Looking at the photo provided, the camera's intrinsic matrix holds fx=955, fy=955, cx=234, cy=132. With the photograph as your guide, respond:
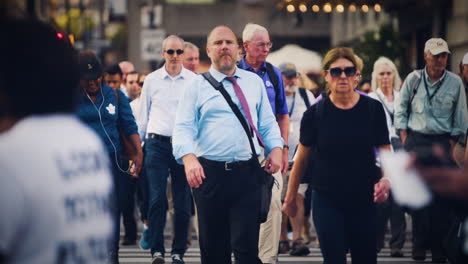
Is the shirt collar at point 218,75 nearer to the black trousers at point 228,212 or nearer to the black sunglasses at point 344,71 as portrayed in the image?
the black trousers at point 228,212

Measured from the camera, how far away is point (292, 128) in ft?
36.5

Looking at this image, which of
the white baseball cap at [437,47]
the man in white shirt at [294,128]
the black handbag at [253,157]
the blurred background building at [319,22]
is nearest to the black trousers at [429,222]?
the white baseball cap at [437,47]

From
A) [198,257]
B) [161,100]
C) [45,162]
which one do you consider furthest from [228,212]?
[45,162]

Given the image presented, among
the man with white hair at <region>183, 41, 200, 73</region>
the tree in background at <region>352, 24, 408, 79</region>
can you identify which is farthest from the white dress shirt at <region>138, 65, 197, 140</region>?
the tree in background at <region>352, 24, 408, 79</region>

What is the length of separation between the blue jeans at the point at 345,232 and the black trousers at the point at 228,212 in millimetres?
666

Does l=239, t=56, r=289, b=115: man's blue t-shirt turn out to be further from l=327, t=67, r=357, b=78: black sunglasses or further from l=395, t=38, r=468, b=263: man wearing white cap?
l=327, t=67, r=357, b=78: black sunglasses

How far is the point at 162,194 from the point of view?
9.81 m

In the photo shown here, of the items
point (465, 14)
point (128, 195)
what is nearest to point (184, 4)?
point (465, 14)

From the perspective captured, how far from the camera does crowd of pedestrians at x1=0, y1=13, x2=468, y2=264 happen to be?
2.96 metres

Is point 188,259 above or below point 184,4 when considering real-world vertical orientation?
below

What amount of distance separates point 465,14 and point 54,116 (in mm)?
18855

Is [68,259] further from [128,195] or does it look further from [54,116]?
[128,195]

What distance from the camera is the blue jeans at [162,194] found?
976 centimetres

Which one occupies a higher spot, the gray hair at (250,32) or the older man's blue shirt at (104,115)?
the gray hair at (250,32)
